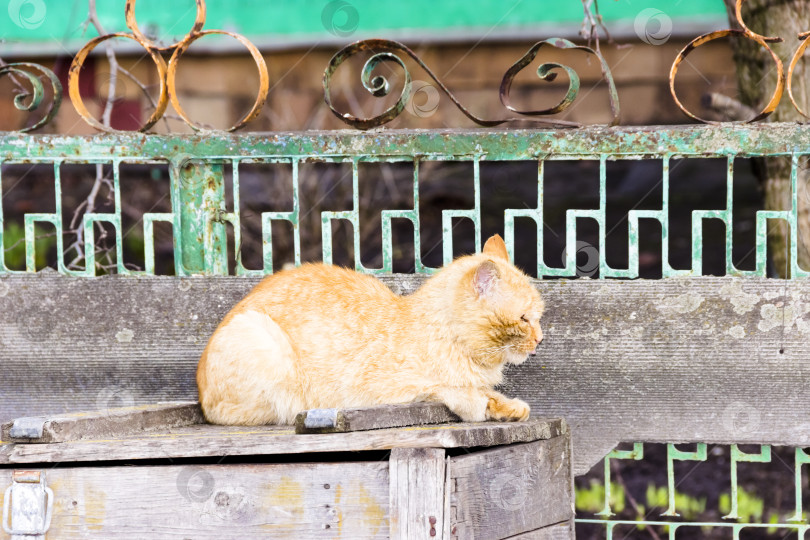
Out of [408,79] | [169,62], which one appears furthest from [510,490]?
[169,62]

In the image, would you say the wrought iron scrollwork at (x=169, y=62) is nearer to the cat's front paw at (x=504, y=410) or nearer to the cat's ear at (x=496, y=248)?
the cat's ear at (x=496, y=248)

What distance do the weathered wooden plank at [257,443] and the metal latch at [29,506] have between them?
6 centimetres

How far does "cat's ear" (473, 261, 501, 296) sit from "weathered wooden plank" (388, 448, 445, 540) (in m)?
0.71

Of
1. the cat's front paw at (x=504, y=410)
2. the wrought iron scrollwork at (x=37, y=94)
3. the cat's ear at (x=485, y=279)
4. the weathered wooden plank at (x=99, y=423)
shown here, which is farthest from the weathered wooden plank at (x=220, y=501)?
the wrought iron scrollwork at (x=37, y=94)

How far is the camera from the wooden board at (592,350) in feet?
11.6

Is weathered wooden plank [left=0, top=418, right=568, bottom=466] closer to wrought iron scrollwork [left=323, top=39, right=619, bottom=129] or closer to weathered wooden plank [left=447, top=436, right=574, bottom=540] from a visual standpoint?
weathered wooden plank [left=447, top=436, right=574, bottom=540]

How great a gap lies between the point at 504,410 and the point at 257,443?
2.72 feet

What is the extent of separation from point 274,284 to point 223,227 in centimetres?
58

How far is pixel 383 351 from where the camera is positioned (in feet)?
10.2

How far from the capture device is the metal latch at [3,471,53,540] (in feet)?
8.91

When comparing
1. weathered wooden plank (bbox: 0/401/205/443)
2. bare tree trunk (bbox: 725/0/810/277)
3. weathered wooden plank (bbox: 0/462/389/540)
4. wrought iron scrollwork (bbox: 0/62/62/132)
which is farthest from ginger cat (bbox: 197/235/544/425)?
bare tree trunk (bbox: 725/0/810/277)

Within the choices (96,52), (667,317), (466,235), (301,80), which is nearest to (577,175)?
(466,235)

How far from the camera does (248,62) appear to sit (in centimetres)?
956

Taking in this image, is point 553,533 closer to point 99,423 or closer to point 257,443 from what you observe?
point 257,443
